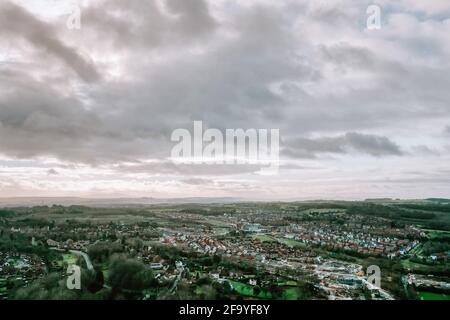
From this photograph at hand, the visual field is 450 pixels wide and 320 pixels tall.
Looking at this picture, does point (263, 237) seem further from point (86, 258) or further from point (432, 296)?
point (86, 258)

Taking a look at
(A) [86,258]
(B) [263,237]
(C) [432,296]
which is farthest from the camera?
(B) [263,237]

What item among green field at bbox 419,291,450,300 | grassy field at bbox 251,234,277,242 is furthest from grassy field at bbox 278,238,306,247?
green field at bbox 419,291,450,300

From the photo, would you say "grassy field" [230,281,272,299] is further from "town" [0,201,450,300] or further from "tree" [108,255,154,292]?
"tree" [108,255,154,292]

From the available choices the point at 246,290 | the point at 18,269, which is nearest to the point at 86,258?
the point at 18,269

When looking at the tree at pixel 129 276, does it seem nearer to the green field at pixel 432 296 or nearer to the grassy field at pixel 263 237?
the grassy field at pixel 263 237

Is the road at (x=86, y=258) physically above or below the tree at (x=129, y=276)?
below

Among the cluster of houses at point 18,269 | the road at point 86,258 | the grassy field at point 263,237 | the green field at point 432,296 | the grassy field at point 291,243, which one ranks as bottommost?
the green field at point 432,296

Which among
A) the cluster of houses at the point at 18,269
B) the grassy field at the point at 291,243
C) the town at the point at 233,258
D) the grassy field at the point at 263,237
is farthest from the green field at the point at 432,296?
the cluster of houses at the point at 18,269
